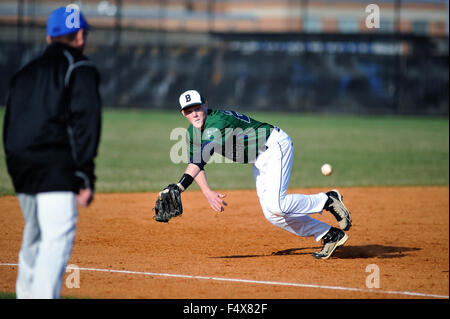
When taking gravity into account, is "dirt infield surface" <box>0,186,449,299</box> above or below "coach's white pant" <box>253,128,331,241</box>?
below

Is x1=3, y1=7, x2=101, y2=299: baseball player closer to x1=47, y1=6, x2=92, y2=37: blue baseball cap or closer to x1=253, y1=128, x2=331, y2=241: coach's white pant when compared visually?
x1=47, y1=6, x2=92, y2=37: blue baseball cap

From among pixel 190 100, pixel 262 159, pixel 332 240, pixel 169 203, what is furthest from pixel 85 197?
pixel 332 240

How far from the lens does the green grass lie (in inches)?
469

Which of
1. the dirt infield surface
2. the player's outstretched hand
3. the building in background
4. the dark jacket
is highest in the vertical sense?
the building in background

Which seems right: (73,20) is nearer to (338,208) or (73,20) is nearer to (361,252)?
(338,208)

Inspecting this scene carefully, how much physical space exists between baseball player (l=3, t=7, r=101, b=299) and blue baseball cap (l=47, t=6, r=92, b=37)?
152mm

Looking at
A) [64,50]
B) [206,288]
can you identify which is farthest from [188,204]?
[64,50]

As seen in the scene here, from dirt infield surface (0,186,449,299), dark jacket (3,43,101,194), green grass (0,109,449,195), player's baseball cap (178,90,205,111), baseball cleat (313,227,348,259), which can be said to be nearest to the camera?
dark jacket (3,43,101,194)

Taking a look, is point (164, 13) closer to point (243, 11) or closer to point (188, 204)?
point (243, 11)

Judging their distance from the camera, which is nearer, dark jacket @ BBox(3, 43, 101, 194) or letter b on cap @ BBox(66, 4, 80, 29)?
dark jacket @ BBox(3, 43, 101, 194)

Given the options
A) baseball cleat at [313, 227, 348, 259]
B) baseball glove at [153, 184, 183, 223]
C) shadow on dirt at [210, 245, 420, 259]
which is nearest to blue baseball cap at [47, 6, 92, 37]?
baseball glove at [153, 184, 183, 223]

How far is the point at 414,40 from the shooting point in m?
24.8

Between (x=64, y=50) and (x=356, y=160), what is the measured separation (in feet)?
38.5

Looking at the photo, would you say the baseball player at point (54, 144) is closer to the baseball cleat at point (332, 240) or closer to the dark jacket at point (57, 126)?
the dark jacket at point (57, 126)
